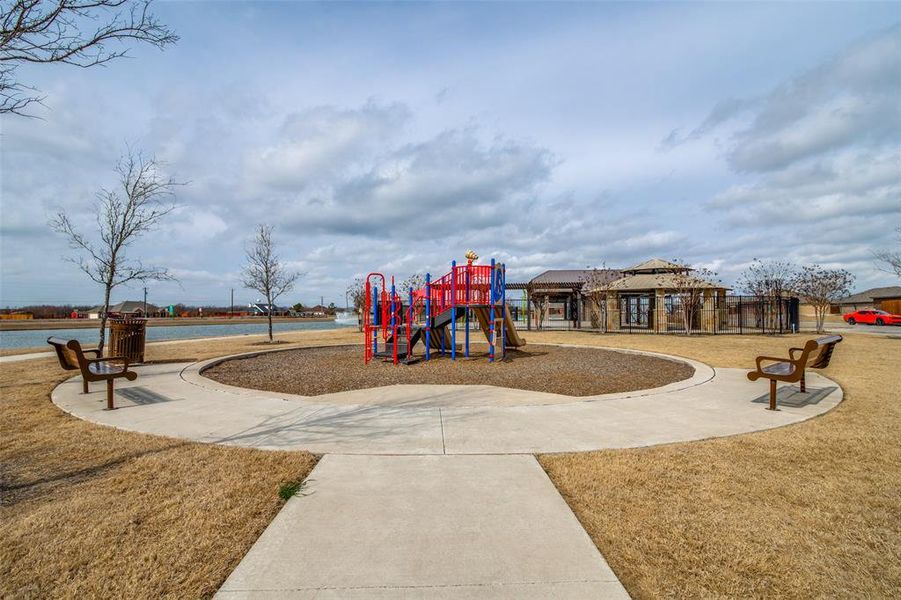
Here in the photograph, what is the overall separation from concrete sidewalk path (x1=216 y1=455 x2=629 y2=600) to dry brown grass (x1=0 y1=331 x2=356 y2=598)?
10.9 inches

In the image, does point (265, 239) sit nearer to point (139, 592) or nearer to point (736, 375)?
point (736, 375)

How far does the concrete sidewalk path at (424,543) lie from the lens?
2.45 m

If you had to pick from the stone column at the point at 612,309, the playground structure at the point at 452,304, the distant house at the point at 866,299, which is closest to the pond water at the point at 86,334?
the playground structure at the point at 452,304

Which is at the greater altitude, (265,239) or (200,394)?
(265,239)

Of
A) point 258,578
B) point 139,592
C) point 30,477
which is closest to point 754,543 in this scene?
point 258,578

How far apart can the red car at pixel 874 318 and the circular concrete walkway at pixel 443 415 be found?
37144 mm

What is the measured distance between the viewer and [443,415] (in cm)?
640

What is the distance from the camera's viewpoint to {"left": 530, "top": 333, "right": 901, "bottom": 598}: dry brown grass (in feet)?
8.38

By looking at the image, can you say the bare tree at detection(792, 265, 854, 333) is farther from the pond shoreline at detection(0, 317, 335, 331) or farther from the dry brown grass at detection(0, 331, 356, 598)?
the pond shoreline at detection(0, 317, 335, 331)

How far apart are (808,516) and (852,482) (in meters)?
1.09

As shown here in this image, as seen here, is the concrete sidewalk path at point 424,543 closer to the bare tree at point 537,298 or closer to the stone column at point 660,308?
the bare tree at point 537,298

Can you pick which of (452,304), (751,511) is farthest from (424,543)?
(452,304)

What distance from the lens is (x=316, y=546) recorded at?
9.45 ft

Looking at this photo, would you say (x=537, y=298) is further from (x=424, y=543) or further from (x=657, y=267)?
(x=424, y=543)
